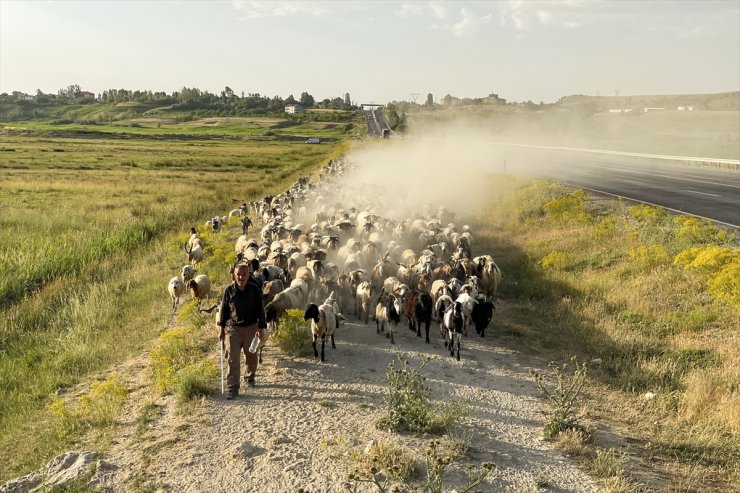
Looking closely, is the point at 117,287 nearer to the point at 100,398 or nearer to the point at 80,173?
the point at 100,398

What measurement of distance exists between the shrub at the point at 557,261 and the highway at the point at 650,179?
6420 millimetres

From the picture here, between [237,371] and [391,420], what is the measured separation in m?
3.04

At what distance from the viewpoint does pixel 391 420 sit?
8.32 metres

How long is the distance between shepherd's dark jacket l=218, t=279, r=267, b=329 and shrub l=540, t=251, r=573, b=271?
11.6 metres

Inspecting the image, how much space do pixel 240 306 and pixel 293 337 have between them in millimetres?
2422

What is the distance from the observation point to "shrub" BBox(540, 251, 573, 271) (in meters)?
17.6

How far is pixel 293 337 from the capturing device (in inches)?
452

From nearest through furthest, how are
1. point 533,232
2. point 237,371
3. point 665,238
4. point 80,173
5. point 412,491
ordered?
point 412,491 < point 237,371 < point 665,238 < point 533,232 < point 80,173

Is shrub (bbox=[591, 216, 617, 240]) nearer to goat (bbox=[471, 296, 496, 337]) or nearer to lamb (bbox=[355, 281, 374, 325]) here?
goat (bbox=[471, 296, 496, 337])

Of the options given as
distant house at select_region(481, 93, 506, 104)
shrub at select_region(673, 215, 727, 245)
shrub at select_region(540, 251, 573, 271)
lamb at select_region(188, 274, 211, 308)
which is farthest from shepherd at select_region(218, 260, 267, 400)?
distant house at select_region(481, 93, 506, 104)

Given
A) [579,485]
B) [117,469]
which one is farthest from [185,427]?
[579,485]

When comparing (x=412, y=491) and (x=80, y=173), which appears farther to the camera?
(x=80, y=173)

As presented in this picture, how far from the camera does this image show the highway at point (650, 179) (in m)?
23.1

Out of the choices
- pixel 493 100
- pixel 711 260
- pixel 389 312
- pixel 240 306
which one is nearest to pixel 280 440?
pixel 240 306
